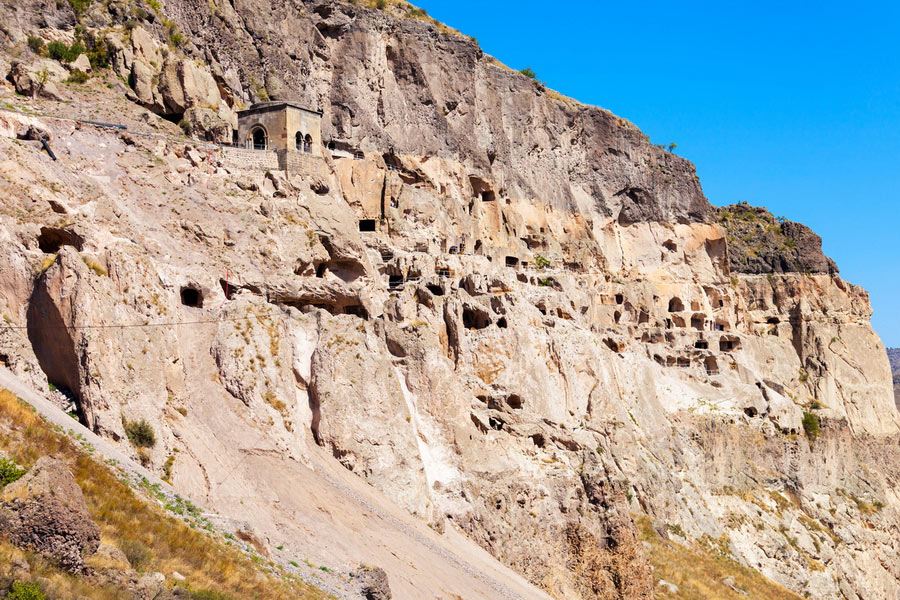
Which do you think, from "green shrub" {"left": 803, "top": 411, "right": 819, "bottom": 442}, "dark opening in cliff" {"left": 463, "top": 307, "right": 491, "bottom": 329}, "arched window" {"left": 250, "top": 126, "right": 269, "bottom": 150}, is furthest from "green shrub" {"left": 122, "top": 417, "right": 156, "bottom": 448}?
"green shrub" {"left": 803, "top": 411, "right": 819, "bottom": 442}

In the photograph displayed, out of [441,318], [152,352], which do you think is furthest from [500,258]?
[152,352]

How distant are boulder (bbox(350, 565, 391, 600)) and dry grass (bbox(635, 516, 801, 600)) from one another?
17.2 metres

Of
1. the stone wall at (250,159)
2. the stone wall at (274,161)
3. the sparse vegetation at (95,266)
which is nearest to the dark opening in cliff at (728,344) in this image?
the stone wall at (274,161)

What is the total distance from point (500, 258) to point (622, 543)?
26.2 m

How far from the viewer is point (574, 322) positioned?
5166 centimetres

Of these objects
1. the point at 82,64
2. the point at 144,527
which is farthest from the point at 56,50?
the point at 144,527

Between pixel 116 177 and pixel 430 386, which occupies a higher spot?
pixel 116 177

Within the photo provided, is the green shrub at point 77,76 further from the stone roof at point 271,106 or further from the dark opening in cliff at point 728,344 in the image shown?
the dark opening in cliff at point 728,344

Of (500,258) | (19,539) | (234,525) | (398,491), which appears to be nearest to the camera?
(19,539)

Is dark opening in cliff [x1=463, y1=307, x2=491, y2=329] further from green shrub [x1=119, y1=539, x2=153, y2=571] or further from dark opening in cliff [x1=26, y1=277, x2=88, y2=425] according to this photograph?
green shrub [x1=119, y1=539, x2=153, y2=571]

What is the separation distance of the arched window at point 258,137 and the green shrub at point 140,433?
76.0 ft

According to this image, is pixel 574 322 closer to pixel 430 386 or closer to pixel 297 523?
pixel 430 386

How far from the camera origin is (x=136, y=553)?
1786 cm

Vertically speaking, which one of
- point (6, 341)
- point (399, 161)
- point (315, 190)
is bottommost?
point (6, 341)
